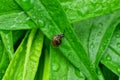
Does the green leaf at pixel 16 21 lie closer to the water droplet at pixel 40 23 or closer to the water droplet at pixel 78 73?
the water droplet at pixel 40 23

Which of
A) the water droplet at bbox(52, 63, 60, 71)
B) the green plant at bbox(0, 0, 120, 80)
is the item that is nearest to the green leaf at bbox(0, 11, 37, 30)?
the green plant at bbox(0, 0, 120, 80)

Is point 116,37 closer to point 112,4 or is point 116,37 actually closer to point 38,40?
point 112,4

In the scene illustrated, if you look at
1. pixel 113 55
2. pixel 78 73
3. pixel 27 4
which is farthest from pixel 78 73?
pixel 27 4

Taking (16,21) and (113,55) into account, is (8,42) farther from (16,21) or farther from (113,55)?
(113,55)

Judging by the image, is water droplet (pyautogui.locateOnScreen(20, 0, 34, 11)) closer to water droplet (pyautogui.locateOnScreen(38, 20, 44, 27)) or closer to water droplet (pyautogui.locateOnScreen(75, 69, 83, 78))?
water droplet (pyautogui.locateOnScreen(38, 20, 44, 27))

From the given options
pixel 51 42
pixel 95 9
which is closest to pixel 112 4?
pixel 95 9

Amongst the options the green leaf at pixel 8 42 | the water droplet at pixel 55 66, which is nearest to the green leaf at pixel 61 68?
the water droplet at pixel 55 66
